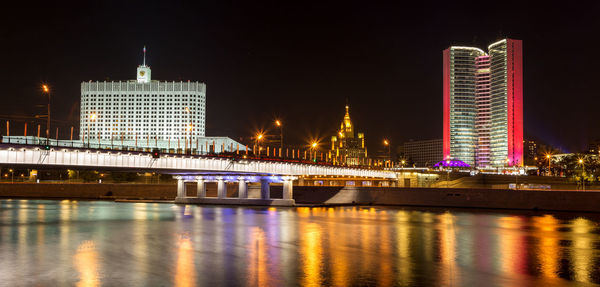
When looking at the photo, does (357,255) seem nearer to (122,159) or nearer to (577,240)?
(577,240)

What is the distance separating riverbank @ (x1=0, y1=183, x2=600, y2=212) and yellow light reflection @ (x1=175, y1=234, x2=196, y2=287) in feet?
200

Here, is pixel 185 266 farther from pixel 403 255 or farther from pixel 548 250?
pixel 548 250

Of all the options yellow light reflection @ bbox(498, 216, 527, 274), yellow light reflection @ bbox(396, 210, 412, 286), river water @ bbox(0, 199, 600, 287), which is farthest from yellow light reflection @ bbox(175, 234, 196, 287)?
yellow light reflection @ bbox(498, 216, 527, 274)

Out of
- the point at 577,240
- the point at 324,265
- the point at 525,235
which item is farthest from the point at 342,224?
the point at 324,265

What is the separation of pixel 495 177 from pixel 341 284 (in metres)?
133

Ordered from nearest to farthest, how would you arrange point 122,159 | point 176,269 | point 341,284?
point 341,284 < point 176,269 < point 122,159

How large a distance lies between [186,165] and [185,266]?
161 ft

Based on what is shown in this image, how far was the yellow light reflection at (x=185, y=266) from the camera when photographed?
2395 cm

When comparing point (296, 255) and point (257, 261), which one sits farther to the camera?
point (296, 255)

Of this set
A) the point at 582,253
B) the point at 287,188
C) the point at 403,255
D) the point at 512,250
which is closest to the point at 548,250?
the point at 582,253

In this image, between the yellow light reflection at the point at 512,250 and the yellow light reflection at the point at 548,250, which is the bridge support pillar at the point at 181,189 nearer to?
the yellow light reflection at the point at 512,250

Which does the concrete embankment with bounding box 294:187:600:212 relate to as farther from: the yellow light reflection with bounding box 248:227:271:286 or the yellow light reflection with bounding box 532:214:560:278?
the yellow light reflection with bounding box 248:227:271:286

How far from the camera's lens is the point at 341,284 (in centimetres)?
2328

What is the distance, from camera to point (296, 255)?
32.5 meters
